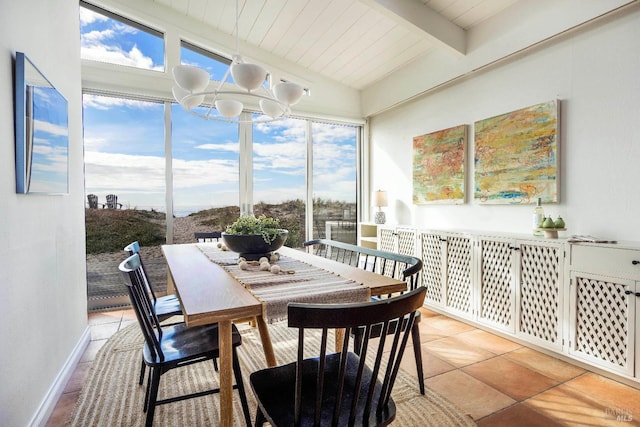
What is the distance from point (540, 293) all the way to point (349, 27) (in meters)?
3.07

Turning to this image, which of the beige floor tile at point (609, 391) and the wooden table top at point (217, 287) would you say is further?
the beige floor tile at point (609, 391)

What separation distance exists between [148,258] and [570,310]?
402 centimetres

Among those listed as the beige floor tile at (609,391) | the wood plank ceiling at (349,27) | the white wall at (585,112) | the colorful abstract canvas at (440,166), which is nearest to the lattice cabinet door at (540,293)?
the beige floor tile at (609,391)

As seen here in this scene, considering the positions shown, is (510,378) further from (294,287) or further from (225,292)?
(225,292)

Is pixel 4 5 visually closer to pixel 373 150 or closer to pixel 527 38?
pixel 527 38

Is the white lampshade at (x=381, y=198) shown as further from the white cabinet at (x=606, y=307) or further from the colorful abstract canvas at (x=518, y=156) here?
the white cabinet at (x=606, y=307)

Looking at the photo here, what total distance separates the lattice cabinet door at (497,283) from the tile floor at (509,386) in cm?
18

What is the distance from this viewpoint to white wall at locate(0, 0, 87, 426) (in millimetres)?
1502

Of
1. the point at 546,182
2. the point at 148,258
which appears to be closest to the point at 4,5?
the point at 148,258

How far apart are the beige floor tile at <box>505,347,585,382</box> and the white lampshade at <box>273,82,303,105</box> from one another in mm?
2457

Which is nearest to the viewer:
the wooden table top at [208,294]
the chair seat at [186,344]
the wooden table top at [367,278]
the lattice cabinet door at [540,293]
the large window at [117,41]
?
the wooden table top at [208,294]

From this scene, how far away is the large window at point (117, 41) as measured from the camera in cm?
362

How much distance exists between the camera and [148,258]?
4.01 meters

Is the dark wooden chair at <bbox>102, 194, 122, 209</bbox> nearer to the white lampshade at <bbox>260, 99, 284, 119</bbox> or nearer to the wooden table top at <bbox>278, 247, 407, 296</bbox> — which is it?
the white lampshade at <bbox>260, 99, 284, 119</bbox>
